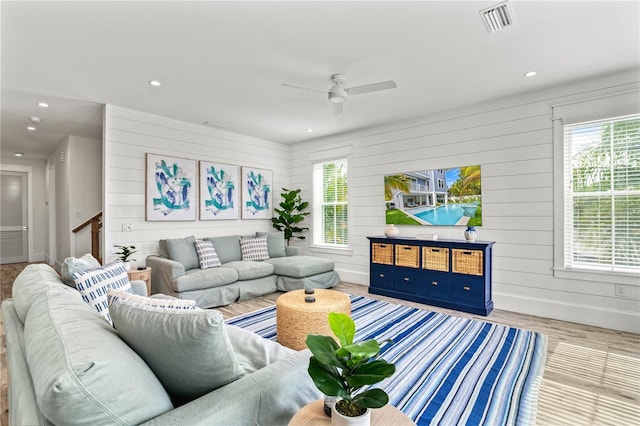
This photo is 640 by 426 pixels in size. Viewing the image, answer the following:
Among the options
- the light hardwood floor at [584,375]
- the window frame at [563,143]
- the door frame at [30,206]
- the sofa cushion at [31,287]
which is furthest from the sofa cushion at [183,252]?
the door frame at [30,206]

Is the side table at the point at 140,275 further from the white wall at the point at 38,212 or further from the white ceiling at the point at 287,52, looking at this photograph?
the white wall at the point at 38,212

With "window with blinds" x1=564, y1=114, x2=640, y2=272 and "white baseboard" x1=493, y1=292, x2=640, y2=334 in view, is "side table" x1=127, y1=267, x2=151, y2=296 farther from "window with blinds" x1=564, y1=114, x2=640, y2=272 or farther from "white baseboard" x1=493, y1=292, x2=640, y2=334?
"window with blinds" x1=564, y1=114, x2=640, y2=272

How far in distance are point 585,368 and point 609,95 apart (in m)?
2.82

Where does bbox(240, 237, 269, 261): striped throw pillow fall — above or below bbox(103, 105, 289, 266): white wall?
below

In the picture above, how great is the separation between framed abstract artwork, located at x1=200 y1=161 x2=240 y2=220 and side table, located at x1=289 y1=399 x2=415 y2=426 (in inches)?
175

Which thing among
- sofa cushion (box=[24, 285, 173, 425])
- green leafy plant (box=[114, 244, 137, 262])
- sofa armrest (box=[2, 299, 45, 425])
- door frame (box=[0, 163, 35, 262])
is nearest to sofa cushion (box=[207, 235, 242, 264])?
green leafy plant (box=[114, 244, 137, 262])

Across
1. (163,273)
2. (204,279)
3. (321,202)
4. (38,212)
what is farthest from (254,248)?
(38,212)

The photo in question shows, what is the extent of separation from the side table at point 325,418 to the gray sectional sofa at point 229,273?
3.18 m

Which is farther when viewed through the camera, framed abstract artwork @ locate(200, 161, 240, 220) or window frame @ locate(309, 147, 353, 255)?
window frame @ locate(309, 147, 353, 255)

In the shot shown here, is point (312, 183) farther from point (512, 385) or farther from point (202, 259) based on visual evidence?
point (512, 385)

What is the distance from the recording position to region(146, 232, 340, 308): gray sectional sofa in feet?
12.9

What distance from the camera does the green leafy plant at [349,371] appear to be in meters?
0.92

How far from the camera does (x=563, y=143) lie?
11.9ft

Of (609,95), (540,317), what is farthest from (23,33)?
(540,317)
